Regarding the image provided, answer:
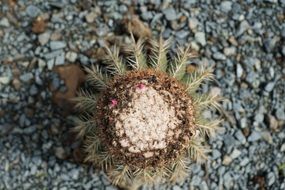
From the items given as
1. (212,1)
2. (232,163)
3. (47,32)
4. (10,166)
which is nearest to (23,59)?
(47,32)

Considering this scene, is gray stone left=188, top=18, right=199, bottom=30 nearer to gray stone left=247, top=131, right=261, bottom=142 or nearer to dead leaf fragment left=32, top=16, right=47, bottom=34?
gray stone left=247, top=131, right=261, bottom=142

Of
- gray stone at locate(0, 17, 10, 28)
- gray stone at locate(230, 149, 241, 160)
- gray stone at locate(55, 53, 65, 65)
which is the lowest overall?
gray stone at locate(230, 149, 241, 160)

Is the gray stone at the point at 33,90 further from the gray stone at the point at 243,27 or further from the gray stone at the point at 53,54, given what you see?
the gray stone at the point at 243,27

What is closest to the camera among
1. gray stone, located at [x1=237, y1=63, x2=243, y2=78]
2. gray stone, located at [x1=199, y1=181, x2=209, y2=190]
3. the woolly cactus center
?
the woolly cactus center

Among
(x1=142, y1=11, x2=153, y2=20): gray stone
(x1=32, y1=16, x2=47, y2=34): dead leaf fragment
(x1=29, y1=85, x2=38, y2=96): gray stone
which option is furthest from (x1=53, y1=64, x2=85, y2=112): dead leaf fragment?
(x1=142, y1=11, x2=153, y2=20): gray stone

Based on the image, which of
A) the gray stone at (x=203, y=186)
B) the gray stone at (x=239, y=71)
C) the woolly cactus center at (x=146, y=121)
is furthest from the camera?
the gray stone at (x=239, y=71)

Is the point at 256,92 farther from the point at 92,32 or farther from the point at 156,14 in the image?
the point at 92,32

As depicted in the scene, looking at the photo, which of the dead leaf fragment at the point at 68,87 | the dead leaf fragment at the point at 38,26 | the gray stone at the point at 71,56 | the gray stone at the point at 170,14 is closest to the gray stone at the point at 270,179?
the gray stone at the point at 170,14
